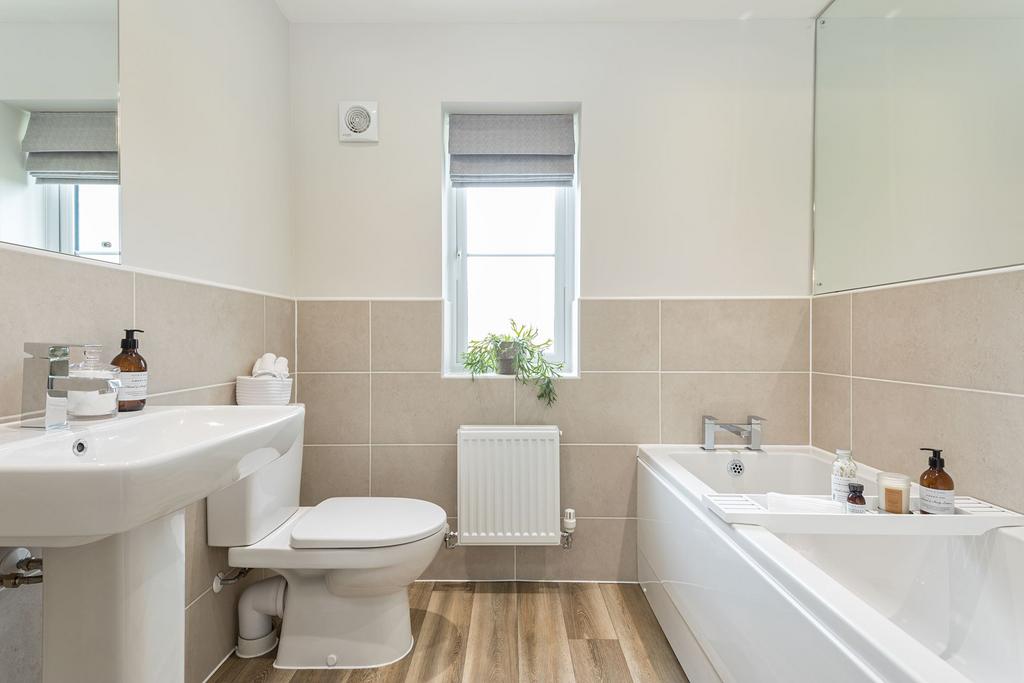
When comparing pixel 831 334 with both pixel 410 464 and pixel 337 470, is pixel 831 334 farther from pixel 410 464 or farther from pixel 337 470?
pixel 337 470

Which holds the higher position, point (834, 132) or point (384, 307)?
point (834, 132)

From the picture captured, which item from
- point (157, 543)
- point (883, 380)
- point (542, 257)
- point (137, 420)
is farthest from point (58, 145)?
point (883, 380)

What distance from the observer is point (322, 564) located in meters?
1.59

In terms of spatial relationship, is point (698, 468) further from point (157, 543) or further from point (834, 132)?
point (157, 543)

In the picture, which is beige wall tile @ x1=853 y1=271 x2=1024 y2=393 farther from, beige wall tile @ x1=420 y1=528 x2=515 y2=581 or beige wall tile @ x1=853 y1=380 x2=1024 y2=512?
beige wall tile @ x1=420 y1=528 x2=515 y2=581

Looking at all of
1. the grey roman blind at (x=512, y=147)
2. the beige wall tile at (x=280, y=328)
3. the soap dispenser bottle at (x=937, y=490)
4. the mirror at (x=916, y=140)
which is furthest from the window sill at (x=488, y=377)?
the soap dispenser bottle at (x=937, y=490)

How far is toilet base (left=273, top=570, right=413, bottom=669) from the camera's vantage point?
1.69 meters

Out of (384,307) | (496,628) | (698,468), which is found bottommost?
(496,628)

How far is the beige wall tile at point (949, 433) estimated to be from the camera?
4.48 ft

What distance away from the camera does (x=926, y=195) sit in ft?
5.44

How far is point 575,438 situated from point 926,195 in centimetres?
146

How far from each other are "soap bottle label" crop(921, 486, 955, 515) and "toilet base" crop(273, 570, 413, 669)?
1551mm

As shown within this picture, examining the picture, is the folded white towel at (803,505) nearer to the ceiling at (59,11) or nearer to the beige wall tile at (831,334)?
the beige wall tile at (831,334)

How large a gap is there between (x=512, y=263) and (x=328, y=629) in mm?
1604
